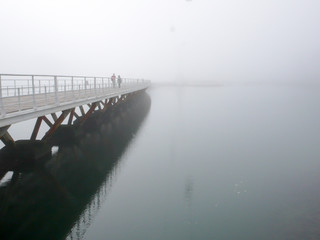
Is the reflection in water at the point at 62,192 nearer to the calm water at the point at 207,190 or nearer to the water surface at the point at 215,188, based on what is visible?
the calm water at the point at 207,190

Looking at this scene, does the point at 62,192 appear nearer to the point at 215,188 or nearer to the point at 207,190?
the point at 207,190

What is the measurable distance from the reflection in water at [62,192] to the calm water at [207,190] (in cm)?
11

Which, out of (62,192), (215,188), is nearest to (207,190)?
(215,188)

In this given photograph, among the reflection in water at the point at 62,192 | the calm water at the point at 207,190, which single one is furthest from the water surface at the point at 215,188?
the reflection in water at the point at 62,192

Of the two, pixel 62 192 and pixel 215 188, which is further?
pixel 215 188

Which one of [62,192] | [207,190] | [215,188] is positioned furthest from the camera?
[215,188]

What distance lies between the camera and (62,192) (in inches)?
402

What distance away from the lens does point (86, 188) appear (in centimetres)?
1069

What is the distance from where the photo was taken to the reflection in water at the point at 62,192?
785cm

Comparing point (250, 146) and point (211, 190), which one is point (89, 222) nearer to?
point (211, 190)

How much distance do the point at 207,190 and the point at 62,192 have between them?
5.30m

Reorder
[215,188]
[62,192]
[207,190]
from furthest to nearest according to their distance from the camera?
→ [215,188], [207,190], [62,192]

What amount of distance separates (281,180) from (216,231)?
16.7 feet

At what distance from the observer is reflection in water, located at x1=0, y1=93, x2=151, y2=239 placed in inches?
309
